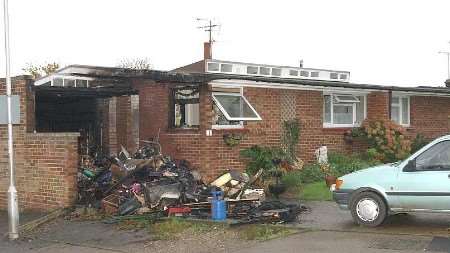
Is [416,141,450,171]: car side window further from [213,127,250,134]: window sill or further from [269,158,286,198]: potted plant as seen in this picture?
[213,127,250,134]: window sill

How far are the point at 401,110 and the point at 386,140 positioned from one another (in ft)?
10.6

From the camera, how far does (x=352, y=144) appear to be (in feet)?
61.9

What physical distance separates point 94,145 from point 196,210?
814 centimetres

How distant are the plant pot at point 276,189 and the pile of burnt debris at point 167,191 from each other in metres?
0.34

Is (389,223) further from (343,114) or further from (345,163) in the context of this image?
(343,114)

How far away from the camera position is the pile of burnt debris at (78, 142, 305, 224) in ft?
38.0

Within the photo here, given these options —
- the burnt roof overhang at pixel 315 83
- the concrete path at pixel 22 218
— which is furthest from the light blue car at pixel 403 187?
the concrete path at pixel 22 218

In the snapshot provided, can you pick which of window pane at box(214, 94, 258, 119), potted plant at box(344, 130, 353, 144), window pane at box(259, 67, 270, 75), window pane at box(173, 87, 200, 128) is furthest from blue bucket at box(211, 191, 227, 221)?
window pane at box(259, 67, 270, 75)

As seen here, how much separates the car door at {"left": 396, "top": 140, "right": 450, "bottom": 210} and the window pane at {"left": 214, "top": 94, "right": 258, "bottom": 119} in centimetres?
560

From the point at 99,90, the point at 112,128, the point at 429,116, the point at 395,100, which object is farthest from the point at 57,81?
the point at 429,116

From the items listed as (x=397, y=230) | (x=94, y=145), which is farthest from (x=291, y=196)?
(x=94, y=145)

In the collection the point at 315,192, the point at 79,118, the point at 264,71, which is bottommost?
the point at 315,192

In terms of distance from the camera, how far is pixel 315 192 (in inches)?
558

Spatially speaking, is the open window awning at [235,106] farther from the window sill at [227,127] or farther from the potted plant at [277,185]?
the potted plant at [277,185]
